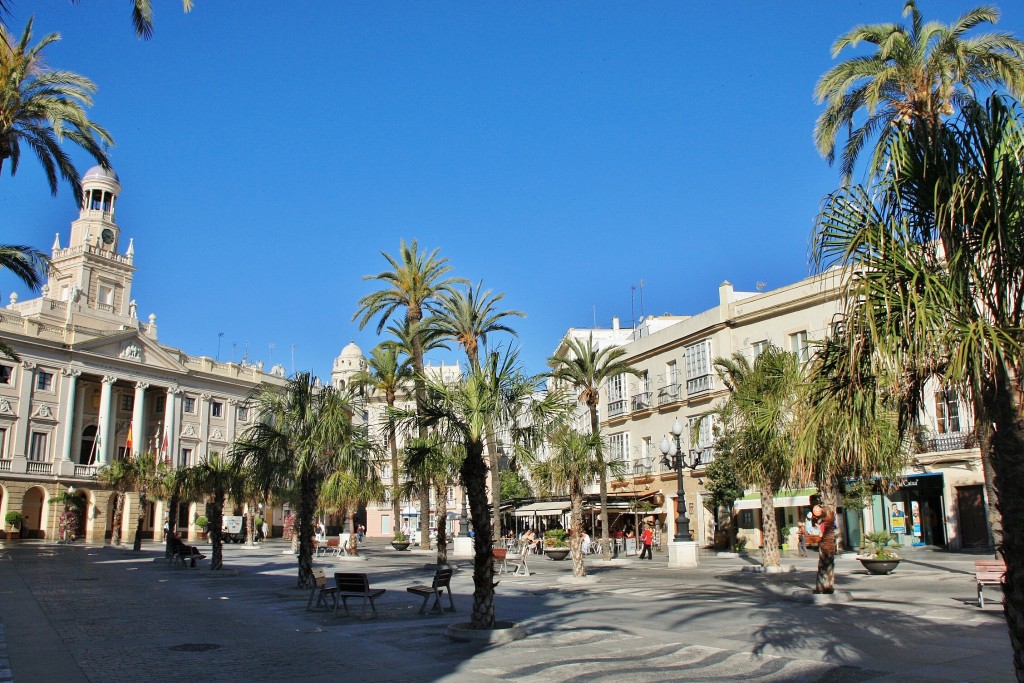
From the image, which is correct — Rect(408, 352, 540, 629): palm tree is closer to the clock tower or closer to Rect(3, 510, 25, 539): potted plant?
Rect(3, 510, 25, 539): potted plant

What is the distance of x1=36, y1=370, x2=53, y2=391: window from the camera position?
61750mm

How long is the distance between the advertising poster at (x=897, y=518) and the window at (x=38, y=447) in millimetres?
58174

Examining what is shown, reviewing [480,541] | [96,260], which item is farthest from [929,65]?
[96,260]

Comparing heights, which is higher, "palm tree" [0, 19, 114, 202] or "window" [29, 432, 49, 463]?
"palm tree" [0, 19, 114, 202]

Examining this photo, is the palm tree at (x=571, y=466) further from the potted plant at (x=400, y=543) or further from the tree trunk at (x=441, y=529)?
the potted plant at (x=400, y=543)

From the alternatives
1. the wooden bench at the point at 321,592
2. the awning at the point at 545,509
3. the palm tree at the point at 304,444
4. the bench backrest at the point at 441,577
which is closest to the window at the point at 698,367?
the awning at the point at 545,509

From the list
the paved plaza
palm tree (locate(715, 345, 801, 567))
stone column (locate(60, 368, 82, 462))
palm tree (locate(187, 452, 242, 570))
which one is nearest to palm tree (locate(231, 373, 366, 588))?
the paved plaza

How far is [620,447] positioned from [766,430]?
30.3 metres

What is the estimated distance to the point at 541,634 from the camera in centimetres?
1266

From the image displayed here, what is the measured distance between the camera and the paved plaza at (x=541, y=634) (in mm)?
9703

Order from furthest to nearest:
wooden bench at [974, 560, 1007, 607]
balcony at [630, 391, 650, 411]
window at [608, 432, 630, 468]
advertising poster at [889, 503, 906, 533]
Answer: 1. window at [608, 432, 630, 468]
2. balcony at [630, 391, 650, 411]
3. advertising poster at [889, 503, 906, 533]
4. wooden bench at [974, 560, 1007, 607]

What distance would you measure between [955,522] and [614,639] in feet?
82.3

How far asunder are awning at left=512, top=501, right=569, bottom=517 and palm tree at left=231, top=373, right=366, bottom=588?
2253cm

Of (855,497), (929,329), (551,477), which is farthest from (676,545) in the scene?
(929,329)
